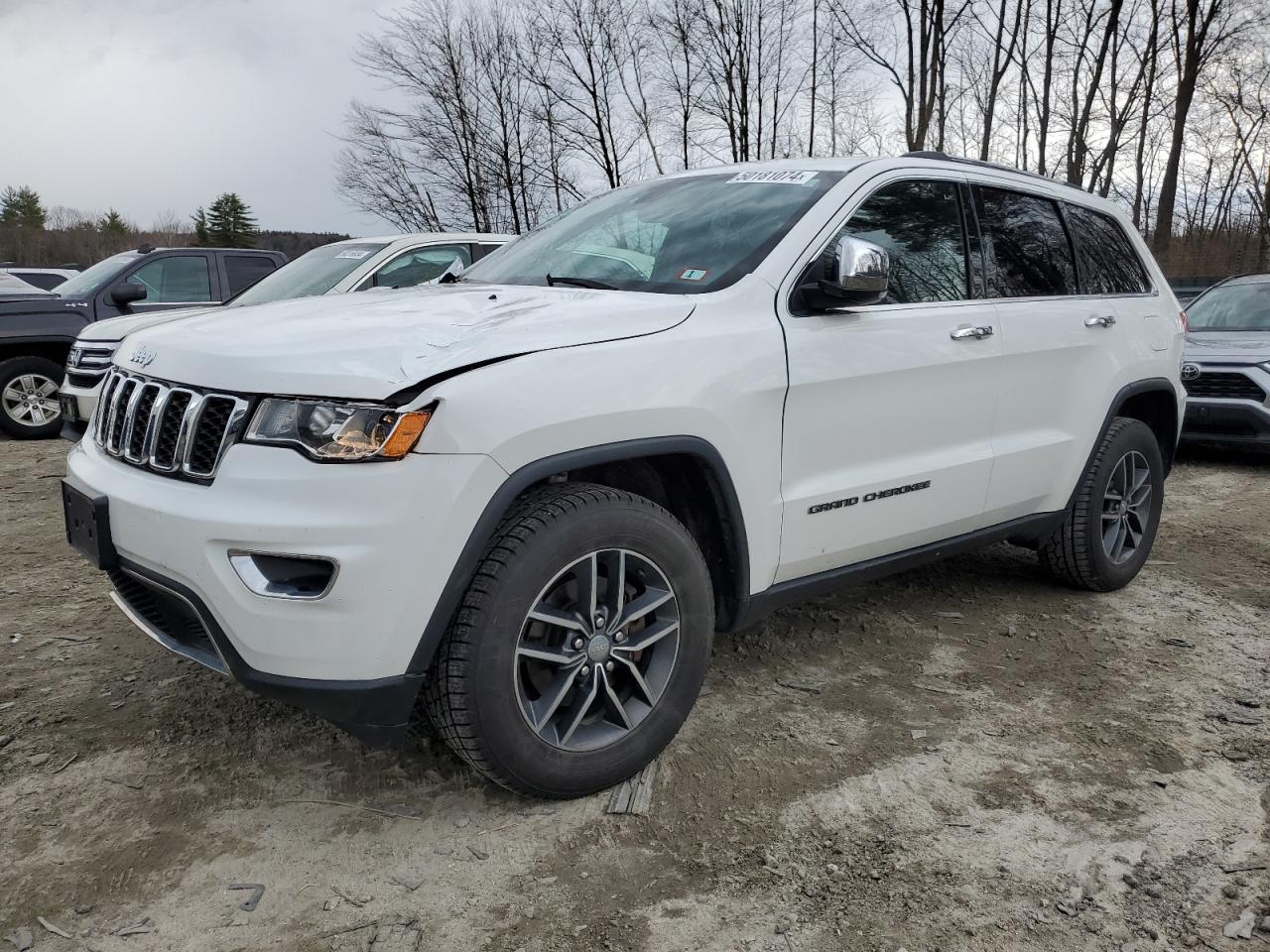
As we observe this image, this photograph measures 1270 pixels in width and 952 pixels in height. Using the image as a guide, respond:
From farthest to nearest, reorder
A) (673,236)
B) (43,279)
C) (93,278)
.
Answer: (43,279), (93,278), (673,236)

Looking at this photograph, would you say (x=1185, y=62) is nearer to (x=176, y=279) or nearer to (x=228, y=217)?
(x=176, y=279)

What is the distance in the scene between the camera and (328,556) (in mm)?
2107

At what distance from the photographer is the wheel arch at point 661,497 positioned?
224 centimetres

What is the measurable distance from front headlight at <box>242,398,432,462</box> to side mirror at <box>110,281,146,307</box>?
7.17m

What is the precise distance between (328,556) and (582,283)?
1.35m

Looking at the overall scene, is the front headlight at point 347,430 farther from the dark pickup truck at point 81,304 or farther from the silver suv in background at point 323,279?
the dark pickup truck at point 81,304

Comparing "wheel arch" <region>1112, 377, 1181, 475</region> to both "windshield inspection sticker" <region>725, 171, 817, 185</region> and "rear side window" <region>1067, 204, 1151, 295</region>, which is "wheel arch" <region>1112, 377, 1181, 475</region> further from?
"windshield inspection sticker" <region>725, 171, 817, 185</region>

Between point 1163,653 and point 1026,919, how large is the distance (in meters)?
2.02

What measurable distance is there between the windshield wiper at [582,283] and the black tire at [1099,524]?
2.34 metres

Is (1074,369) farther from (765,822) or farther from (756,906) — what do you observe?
(756,906)

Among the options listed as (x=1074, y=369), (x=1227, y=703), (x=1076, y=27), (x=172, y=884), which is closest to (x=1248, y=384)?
(x=1074, y=369)

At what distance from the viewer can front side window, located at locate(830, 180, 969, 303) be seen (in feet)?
10.7

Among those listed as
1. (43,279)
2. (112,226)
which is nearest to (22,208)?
(112,226)

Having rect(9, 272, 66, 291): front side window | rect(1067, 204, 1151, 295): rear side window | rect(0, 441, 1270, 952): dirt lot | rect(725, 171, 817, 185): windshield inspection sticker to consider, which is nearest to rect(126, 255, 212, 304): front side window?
rect(0, 441, 1270, 952): dirt lot
